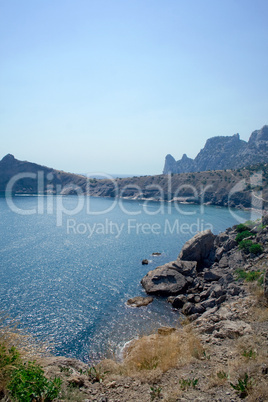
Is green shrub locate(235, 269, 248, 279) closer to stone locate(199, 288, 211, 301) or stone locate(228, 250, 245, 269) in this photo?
stone locate(228, 250, 245, 269)

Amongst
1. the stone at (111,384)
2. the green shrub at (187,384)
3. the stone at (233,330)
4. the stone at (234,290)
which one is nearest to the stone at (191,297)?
the stone at (234,290)

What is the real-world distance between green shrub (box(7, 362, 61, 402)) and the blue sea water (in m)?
13.3

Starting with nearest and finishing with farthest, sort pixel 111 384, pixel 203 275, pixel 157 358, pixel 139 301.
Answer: pixel 111 384 → pixel 157 358 → pixel 139 301 → pixel 203 275

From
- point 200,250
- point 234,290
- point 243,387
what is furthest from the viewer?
point 200,250

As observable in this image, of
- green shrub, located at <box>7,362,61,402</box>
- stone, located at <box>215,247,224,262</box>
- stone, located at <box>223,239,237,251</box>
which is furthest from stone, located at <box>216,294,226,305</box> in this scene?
green shrub, located at <box>7,362,61,402</box>

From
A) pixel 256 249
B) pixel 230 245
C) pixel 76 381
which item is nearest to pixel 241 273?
pixel 256 249

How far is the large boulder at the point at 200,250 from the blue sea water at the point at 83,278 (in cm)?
502

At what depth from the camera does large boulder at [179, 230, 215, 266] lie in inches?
1539

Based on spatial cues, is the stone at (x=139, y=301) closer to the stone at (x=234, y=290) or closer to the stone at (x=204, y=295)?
the stone at (x=204, y=295)

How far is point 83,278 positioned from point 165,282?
34.1ft

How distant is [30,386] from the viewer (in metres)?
7.01

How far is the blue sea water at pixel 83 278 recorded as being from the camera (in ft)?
76.8

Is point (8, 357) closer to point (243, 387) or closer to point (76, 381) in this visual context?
point (76, 381)

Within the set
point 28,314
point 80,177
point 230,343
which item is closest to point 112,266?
point 28,314
